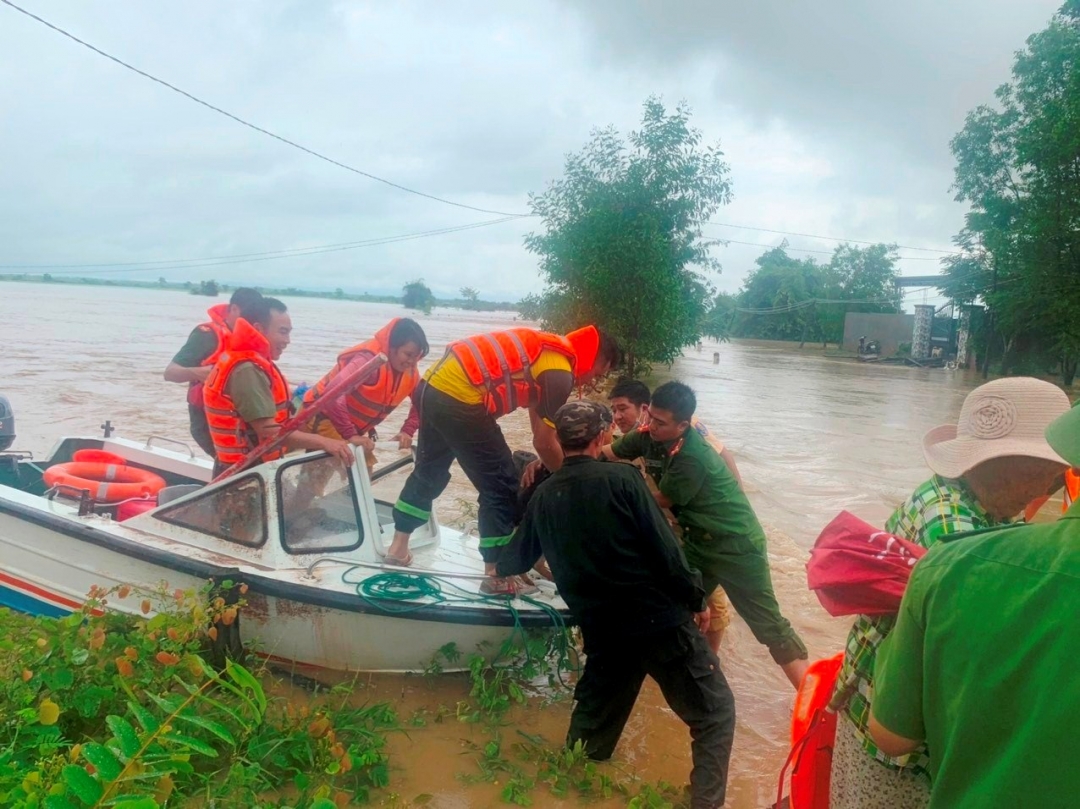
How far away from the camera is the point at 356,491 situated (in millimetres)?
4348

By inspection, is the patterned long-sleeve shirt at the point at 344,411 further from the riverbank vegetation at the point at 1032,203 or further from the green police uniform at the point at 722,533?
the riverbank vegetation at the point at 1032,203

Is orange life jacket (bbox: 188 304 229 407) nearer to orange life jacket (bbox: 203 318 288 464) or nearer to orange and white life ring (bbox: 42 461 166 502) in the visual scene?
orange and white life ring (bbox: 42 461 166 502)

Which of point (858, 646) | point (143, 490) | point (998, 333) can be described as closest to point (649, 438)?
point (858, 646)

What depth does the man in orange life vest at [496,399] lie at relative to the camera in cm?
403

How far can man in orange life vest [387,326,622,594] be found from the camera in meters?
4.03

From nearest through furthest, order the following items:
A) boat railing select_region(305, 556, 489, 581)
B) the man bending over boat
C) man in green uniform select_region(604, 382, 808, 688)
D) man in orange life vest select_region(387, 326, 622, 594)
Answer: the man bending over boat → man in green uniform select_region(604, 382, 808, 688) → man in orange life vest select_region(387, 326, 622, 594) → boat railing select_region(305, 556, 489, 581)

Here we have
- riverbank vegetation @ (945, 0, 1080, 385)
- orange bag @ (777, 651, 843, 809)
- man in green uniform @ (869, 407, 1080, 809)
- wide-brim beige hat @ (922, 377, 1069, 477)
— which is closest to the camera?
man in green uniform @ (869, 407, 1080, 809)

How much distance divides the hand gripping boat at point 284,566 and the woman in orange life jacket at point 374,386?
0.45 m

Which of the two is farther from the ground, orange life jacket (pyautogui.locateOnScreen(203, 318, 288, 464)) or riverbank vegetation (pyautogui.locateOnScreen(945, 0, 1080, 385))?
riverbank vegetation (pyautogui.locateOnScreen(945, 0, 1080, 385))

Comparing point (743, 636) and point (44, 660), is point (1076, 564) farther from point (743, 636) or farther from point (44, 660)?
point (743, 636)

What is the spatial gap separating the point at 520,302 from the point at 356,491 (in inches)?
619

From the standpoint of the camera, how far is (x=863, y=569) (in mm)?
1815

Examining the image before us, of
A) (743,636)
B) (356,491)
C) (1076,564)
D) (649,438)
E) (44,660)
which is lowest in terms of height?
(743,636)

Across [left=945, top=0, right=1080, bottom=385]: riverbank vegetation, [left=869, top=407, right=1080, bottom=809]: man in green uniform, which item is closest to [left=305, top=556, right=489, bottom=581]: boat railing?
[left=869, top=407, right=1080, bottom=809]: man in green uniform
